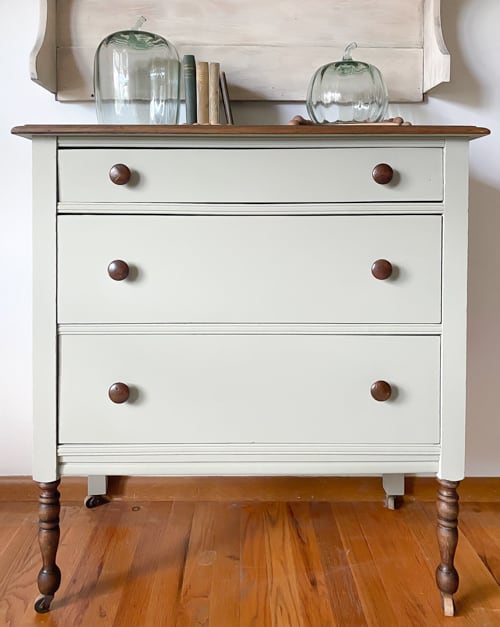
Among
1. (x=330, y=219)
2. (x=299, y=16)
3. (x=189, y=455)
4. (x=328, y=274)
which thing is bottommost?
(x=189, y=455)

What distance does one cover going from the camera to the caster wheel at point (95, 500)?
1794 mm

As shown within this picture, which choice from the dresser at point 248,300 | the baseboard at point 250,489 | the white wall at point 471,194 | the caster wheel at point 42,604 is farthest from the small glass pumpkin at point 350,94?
the caster wheel at point 42,604

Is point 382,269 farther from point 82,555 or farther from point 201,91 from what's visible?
point 82,555

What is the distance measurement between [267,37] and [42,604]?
145cm

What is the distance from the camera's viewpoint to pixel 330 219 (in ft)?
4.14

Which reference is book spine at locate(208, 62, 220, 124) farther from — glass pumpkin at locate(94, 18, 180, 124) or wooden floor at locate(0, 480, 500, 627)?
wooden floor at locate(0, 480, 500, 627)

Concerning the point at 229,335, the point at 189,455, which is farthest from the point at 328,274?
the point at 189,455

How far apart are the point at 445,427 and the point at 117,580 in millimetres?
781

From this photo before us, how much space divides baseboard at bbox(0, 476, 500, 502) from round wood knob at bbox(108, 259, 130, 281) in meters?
0.79

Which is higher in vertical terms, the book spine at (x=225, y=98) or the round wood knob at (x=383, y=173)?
the book spine at (x=225, y=98)

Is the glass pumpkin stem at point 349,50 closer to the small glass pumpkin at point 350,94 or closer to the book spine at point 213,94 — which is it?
the small glass pumpkin at point 350,94

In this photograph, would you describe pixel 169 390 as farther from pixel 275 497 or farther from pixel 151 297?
pixel 275 497

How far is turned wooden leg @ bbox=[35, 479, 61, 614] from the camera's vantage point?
1.31 meters

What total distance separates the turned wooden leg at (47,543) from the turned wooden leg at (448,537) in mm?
785
